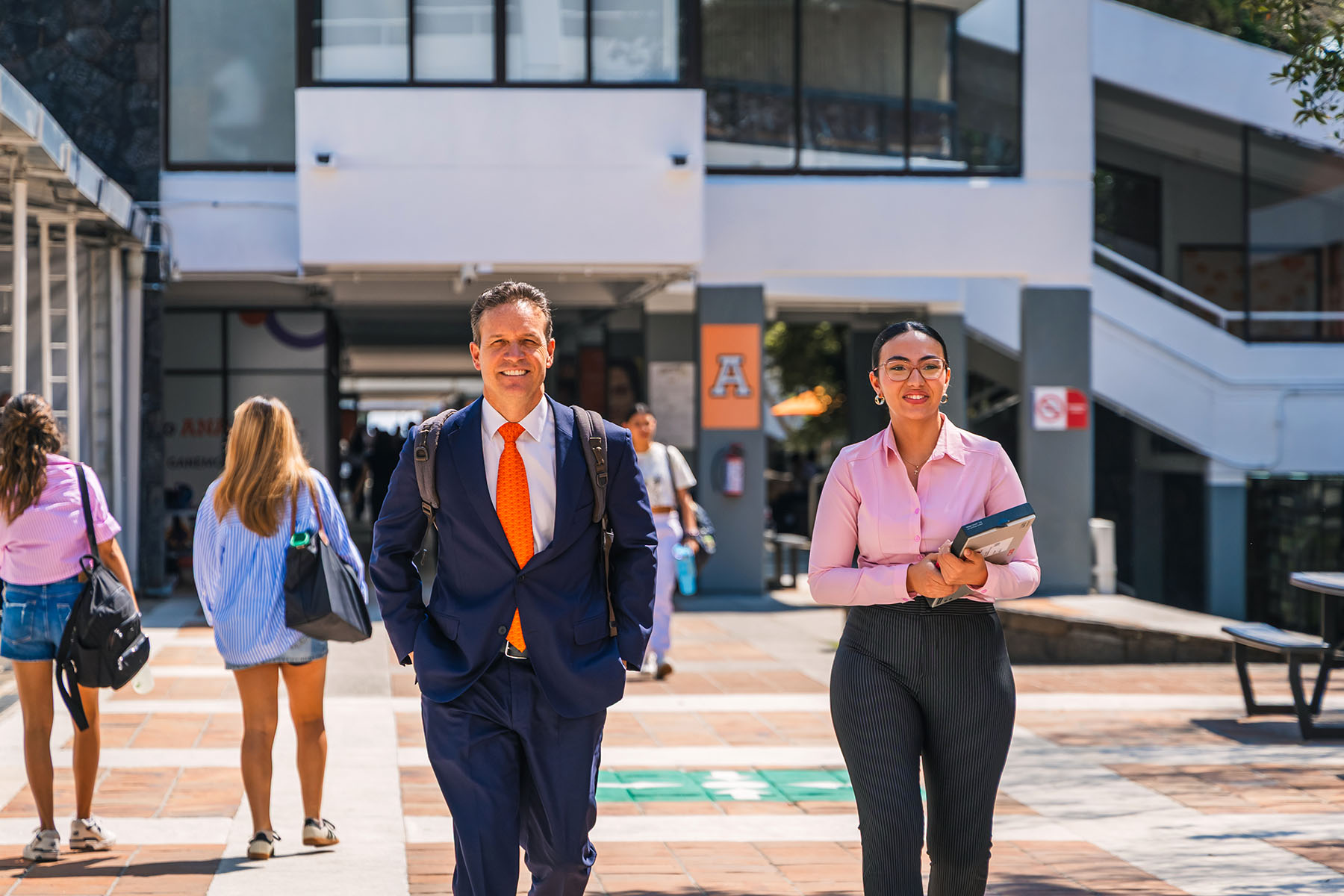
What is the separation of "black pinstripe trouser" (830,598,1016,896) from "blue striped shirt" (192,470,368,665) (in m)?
2.54

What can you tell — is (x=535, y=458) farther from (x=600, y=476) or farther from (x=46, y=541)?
(x=46, y=541)

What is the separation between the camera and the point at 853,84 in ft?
54.9

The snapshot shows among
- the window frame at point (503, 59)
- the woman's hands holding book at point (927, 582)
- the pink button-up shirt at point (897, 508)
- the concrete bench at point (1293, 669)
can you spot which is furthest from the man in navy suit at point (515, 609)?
the window frame at point (503, 59)

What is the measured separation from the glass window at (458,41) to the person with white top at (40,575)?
990 cm

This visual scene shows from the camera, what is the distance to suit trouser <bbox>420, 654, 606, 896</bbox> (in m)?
3.72

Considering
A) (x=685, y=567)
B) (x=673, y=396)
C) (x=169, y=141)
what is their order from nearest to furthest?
(x=685, y=567), (x=169, y=141), (x=673, y=396)

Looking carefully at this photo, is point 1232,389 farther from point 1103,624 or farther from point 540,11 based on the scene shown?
point 540,11

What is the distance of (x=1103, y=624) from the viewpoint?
491 inches

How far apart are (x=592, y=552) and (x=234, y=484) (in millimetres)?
2385

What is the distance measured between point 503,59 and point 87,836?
10.8 meters

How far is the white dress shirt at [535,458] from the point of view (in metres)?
3.82

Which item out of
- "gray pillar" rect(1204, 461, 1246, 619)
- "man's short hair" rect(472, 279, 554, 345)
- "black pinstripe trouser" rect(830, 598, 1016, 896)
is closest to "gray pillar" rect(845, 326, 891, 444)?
"gray pillar" rect(1204, 461, 1246, 619)

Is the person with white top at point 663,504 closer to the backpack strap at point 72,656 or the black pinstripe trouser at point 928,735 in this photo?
the backpack strap at point 72,656

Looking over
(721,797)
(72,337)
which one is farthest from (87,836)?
(72,337)
